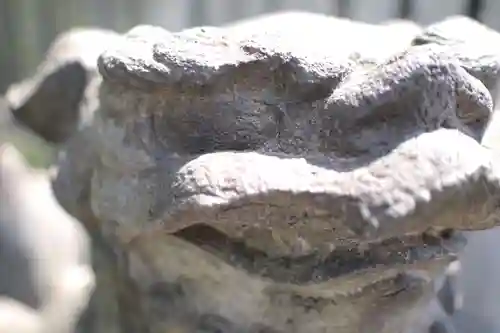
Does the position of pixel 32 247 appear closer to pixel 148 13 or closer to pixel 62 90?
pixel 62 90

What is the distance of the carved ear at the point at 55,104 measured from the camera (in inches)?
26.1

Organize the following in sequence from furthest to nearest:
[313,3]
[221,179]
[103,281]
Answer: [313,3], [103,281], [221,179]

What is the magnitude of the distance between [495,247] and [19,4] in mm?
1026

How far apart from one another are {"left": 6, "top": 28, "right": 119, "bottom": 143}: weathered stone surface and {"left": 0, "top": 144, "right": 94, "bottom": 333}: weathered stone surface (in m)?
0.09

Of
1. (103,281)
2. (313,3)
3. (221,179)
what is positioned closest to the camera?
(221,179)

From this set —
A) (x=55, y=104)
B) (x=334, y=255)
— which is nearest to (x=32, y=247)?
(x=55, y=104)

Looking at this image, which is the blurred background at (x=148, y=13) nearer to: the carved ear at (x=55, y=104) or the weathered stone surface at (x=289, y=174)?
the carved ear at (x=55, y=104)

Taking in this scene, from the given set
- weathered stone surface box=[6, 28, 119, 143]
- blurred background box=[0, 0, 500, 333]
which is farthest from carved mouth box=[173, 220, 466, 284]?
blurred background box=[0, 0, 500, 333]

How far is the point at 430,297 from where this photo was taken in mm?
523

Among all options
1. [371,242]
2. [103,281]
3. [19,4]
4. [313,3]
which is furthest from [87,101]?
[19,4]

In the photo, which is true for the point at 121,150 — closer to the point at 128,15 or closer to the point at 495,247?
the point at 495,247

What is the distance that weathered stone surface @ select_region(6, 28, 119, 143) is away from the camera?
2.17ft

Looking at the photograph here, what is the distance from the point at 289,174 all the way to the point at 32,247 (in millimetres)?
397

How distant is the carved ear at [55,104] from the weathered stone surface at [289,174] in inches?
5.2
